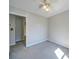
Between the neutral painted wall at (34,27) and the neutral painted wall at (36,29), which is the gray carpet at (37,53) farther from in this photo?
the neutral painted wall at (36,29)

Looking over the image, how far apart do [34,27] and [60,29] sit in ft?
6.79

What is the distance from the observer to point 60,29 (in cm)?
570

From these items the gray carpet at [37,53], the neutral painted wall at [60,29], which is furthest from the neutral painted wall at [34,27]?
the gray carpet at [37,53]

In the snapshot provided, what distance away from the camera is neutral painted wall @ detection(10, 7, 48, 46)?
457cm

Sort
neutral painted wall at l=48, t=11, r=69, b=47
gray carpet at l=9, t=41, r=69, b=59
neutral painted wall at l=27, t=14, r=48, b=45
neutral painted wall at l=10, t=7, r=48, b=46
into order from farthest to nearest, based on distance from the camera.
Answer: neutral painted wall at l=48, t=11, r=69, b=47 < neutral painted wall at l=27, t=14, r=48, b=45 < neutral painted wall at l=10, t=7, r=48, b=46 < gray carpet at l=9, t=41, r=69, b=59

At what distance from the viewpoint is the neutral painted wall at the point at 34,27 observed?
457 centimetres

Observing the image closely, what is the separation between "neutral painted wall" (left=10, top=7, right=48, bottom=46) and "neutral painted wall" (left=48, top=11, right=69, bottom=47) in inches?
22.0

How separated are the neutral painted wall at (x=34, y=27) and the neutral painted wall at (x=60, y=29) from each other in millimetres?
559

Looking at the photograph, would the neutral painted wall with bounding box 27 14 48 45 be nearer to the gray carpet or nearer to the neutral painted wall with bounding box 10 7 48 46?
the neutral painted wall with bounding box 10 7 48 46

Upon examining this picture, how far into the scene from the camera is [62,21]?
5.55m

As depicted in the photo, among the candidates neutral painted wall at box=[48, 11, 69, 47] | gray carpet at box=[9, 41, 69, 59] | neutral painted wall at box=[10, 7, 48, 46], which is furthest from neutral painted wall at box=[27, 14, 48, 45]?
gray carpet at box=[9, 41, 69, 59]
